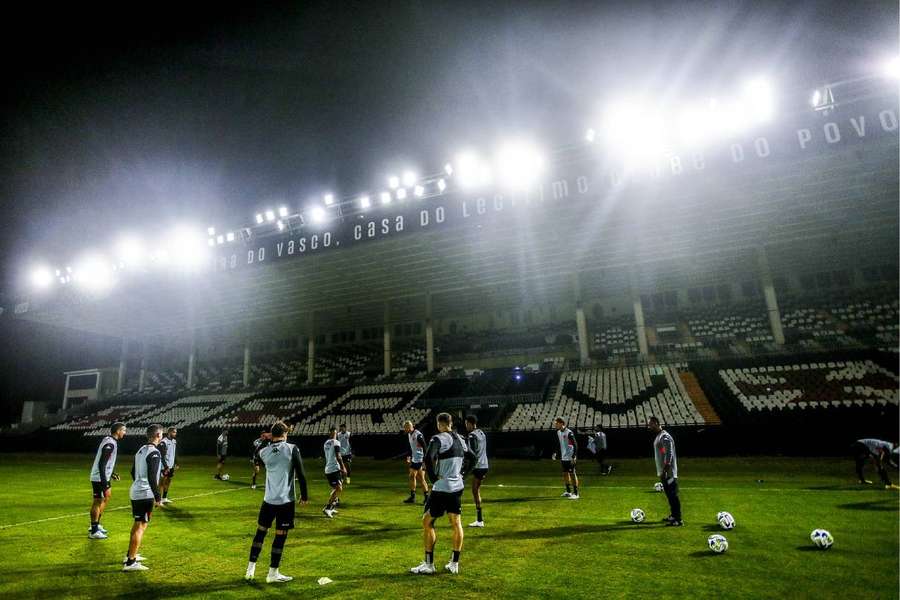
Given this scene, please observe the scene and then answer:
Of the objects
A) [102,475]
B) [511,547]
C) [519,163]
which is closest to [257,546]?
[511,547]

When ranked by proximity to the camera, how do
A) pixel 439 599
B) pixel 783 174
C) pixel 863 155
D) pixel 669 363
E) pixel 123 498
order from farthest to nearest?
pixel 669 363
pixel 783 174
pixel 863 155
pixel 123 498
pixel 439 599

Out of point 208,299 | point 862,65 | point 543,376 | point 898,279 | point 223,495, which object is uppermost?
point 862,65

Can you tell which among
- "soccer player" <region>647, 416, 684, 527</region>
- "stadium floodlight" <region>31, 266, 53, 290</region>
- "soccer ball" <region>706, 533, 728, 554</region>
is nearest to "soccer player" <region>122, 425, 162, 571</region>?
"soccer ball" <region>706, 533, 728, 554</region>

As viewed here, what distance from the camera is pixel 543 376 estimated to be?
31062 millimetres

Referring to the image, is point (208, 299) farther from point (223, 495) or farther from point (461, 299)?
point (223, 495)

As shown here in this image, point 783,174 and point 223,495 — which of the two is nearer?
point 223,495

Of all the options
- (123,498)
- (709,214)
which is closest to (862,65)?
(709,214)

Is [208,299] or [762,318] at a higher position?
[208,299]

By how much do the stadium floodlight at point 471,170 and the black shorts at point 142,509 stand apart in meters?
19.7

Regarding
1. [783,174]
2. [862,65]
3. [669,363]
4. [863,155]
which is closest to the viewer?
[862,65]

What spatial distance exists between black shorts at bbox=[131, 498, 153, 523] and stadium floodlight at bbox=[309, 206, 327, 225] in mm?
21791

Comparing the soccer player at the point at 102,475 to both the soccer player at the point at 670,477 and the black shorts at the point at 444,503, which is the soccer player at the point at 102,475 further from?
the soccer player at the point at 670,477

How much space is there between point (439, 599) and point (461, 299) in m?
33.3

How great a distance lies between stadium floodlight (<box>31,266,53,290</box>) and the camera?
3444 cm
